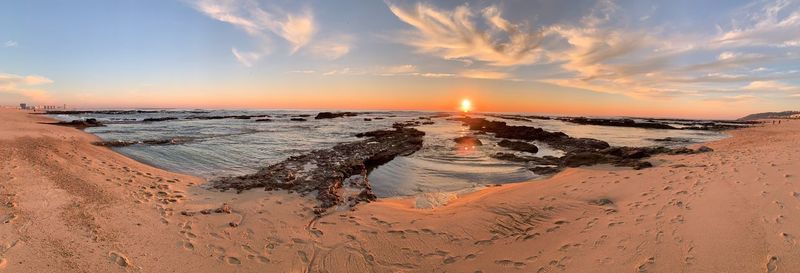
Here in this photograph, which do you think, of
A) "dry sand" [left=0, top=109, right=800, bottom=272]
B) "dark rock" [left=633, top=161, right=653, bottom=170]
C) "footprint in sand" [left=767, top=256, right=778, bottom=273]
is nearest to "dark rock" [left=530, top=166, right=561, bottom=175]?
"dark rock" [left=633, top=161, right=653, bottom=170]

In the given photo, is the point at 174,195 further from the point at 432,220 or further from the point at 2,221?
the point at 432,220

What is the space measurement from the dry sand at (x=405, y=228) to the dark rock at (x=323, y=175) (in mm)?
732

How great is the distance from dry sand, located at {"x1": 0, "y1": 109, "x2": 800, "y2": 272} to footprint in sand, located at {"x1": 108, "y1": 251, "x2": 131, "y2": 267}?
33 mm

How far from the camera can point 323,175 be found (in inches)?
472

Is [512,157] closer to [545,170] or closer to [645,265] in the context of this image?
[545,170]

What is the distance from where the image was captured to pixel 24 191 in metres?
7.31

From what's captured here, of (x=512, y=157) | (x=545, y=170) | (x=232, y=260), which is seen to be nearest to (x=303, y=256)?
(x=232, y=260)

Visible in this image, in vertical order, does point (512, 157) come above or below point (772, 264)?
below

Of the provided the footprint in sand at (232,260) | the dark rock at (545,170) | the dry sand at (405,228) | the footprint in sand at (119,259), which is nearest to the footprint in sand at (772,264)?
the dry sand at (405,228)

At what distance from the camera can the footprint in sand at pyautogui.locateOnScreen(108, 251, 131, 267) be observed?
5.07 meters

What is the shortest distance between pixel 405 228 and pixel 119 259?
16.1 feet

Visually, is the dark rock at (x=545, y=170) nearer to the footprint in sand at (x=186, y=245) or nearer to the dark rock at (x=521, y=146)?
the dark rock at (x=521, y=146)

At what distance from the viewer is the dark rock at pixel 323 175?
985 cm

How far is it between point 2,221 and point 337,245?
19.1ft
